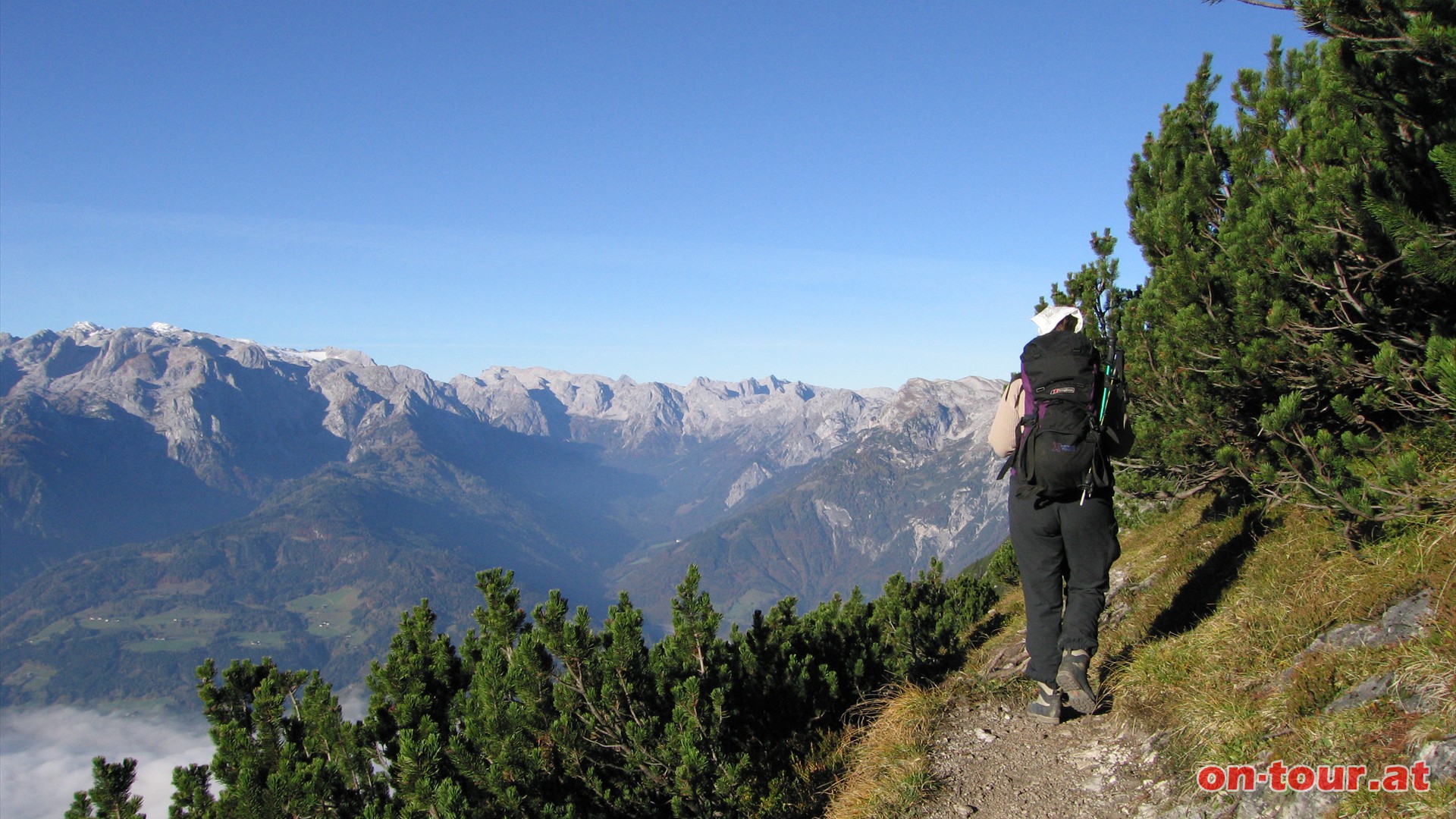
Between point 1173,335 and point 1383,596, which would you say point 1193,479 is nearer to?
point 1173,335

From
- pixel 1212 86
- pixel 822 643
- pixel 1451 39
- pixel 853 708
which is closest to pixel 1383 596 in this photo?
pixel 1451 39

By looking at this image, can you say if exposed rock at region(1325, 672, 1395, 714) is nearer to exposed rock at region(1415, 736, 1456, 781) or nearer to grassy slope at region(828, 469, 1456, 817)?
grassy slope at region(828, 469, 1456, 817)

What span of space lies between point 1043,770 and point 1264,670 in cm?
188

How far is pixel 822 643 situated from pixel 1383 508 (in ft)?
21.2

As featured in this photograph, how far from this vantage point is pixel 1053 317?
21.4 feet

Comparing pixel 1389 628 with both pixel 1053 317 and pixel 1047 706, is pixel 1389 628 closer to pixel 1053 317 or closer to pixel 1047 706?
pixel 1047 706

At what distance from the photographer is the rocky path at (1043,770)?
17.7ft

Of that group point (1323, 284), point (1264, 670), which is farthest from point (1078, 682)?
point (1323, 284)

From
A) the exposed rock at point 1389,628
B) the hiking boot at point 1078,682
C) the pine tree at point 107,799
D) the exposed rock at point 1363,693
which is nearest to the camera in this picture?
the exposed rock at point 1363,693

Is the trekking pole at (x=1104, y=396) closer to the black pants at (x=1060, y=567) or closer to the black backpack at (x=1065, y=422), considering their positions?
the black backpack at (x=1065, y=422)

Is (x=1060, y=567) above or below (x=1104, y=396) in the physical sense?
below

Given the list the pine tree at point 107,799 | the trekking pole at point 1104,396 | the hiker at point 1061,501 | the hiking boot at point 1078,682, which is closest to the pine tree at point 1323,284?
the trekking pole at point 1104,396

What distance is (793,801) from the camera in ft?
23.7

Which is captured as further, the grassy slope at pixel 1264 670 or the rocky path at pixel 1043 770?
the rocky path at pixel 1043 770
